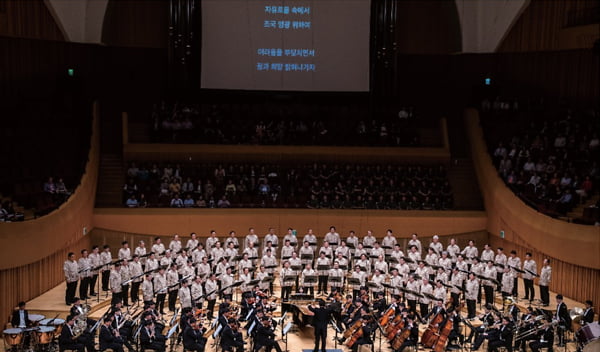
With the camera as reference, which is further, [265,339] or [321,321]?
[321,321]

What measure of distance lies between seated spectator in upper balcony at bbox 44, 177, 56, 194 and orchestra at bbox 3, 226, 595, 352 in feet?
10.6

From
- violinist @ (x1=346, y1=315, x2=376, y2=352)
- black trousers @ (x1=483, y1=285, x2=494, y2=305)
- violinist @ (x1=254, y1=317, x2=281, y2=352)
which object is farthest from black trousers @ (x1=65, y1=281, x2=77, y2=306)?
black trousers @ (x1=483, y1=285, x2=494, y2=305)

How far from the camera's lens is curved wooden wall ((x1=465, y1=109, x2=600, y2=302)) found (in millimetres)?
17578

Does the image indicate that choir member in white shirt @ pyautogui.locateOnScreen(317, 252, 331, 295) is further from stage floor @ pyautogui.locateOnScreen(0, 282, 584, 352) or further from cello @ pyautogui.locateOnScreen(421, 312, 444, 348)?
cello @ pyautogui.locateOnScreen(421, 312, 444, 348)

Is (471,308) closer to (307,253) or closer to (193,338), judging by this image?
(307,253)

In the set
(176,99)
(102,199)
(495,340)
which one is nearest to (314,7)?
(176,99)

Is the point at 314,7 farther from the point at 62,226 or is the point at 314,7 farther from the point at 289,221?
the point at 62,226

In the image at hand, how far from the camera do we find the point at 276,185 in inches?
915

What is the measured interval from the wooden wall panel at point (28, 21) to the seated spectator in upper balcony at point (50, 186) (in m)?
5.85

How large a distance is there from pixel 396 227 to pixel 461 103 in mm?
7808

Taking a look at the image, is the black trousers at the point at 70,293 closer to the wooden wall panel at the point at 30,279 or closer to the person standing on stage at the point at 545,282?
the wooden wall panel at the point at 30,279

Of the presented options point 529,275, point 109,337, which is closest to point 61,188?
point 109,337
